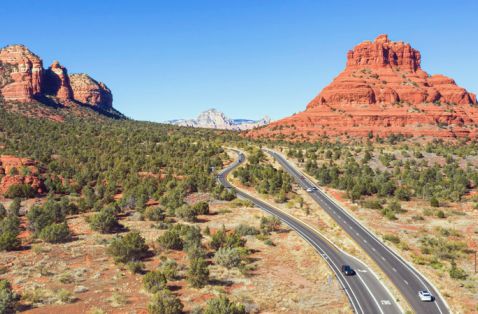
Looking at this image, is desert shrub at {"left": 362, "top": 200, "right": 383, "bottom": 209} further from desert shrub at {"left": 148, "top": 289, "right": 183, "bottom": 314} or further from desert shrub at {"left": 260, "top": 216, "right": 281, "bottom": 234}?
desert shrub at {"left": 148, "top": 289, "right": 183, "bottom": 314}

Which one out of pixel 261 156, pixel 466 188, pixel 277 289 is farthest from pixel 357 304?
pixel 261 156

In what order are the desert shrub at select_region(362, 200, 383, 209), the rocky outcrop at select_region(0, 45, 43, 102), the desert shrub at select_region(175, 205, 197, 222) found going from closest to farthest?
the desert shrub at select_region(175, 205, 197, 222) < the desert shrub at select_region(362, 200, 383, 209) < the rocky outcrop at select_region(0, 45, 43, 102)

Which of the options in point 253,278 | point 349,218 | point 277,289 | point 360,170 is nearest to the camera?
point 277,289

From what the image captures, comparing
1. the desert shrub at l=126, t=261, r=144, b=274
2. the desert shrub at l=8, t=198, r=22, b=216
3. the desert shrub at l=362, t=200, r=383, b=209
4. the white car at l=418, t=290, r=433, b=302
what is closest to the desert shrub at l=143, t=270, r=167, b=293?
the desert shrub at l=126, t=261, r=144, b=274

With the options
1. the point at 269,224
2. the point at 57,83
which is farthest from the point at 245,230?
the point at 57,83

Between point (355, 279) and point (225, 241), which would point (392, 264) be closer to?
point (355, 279)

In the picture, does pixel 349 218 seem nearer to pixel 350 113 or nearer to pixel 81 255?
pixel 81 255
